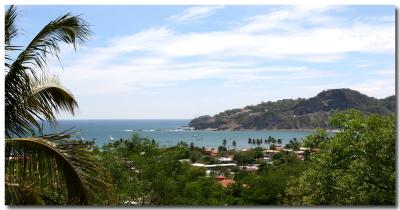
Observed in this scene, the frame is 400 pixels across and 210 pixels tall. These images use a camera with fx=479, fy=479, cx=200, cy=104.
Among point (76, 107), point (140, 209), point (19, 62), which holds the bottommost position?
point (140, 209)

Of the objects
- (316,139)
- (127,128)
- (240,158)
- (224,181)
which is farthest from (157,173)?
(127,128)

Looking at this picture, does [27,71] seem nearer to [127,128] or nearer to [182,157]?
[127,128]

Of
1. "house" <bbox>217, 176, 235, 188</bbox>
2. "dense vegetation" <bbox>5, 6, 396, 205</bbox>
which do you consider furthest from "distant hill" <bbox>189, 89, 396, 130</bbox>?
"house" <bbox>217, 176, 235, 188</bbox>

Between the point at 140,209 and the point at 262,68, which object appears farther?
the point at 262,68

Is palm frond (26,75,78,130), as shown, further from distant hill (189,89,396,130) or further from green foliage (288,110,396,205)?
green foliage (288,110,396,205)

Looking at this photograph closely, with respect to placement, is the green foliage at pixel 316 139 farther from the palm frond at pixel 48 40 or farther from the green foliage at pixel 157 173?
the palm frond at pixel 48 40
